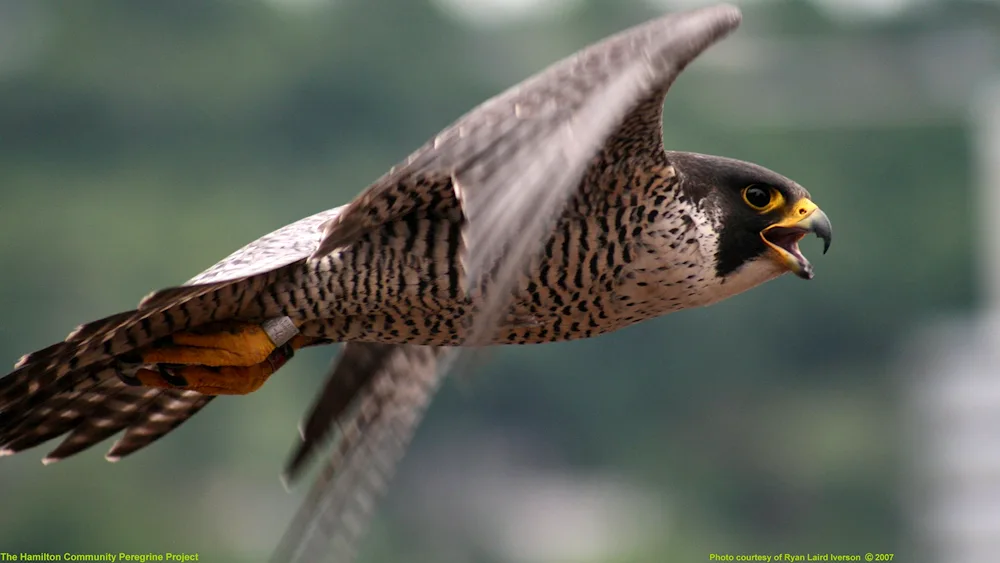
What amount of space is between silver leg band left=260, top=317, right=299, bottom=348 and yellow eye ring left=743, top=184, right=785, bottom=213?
6.34 ft

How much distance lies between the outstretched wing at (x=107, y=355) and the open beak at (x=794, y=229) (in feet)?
6.01

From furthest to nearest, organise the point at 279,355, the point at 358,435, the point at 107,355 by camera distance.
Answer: the point at 358,435 < the point at 279,355 < the point at 107,355

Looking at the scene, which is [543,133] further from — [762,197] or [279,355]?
[279,355]

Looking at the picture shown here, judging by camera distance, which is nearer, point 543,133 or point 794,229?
point 543,133

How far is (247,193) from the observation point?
61094mm

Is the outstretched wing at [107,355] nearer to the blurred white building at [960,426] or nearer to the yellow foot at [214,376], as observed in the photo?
the yellow foot at [214,376]

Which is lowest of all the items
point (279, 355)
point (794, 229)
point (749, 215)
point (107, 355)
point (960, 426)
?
point (960, 426)

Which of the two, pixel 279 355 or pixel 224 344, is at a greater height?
pixel 224 344

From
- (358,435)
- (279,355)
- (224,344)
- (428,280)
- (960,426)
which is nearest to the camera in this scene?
(428,280)

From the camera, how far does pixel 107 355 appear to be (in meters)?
6.97

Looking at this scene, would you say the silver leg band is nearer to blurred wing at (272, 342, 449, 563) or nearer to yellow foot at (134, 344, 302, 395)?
yellow foot at (134, 344, 302, 395)

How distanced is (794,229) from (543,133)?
1.63 metres

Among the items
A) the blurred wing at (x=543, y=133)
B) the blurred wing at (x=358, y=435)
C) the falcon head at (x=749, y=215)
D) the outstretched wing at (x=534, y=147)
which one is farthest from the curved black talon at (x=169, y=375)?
A: the falcon head at (x=749, y=215)

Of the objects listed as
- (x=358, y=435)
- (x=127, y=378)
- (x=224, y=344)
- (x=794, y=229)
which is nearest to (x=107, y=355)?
(x=127, y=378)
